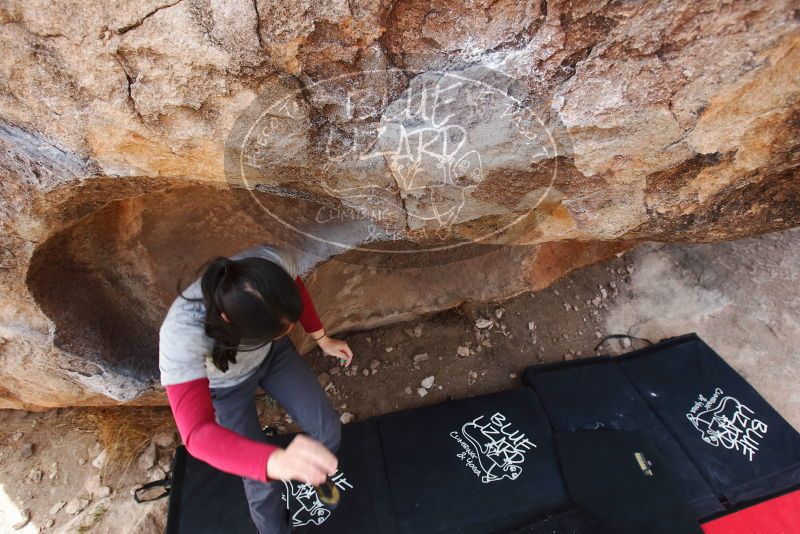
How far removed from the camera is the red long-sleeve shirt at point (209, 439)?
1.12m

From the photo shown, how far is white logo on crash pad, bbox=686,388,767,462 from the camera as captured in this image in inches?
83.0

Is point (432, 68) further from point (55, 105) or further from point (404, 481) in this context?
point (404, 481)

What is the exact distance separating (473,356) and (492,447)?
1.56ft

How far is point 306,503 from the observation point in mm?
1906

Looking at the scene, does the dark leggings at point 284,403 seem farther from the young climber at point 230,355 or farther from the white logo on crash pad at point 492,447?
Answer: the white logo on crash pad at point 492,447

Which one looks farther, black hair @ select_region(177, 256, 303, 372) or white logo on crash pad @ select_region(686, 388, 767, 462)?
white logo on crash pad @ select_region(686, 388, 767, 462)

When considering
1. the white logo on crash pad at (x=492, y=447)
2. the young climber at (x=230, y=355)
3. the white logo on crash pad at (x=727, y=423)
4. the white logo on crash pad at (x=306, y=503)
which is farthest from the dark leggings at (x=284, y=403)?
the white logo on crash pad at (x=727, y=423)

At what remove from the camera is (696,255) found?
2746 millimetres

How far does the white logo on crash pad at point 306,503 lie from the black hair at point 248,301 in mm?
999

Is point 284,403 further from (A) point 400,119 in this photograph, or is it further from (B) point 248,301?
(A) point 400,119

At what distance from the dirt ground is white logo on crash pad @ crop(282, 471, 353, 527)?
318 mm

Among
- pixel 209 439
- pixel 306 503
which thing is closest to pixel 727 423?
pixel 306 503

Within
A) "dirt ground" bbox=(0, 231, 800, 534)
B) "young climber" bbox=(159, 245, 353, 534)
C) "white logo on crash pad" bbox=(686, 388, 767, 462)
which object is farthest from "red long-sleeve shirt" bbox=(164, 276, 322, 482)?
"white logo on crash pad" bbox=(686, 388, 767, 462)

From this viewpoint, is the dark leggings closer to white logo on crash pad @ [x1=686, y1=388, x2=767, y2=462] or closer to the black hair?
the black hair
